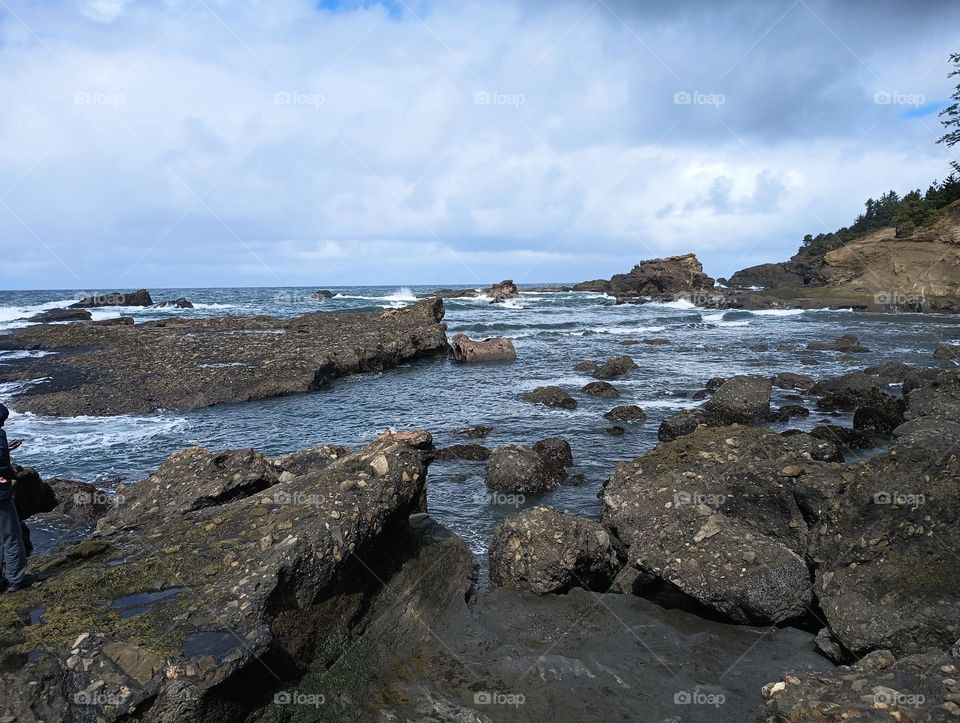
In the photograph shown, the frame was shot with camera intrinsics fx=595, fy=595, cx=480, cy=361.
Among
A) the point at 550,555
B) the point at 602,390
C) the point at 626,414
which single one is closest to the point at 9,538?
the point at 550,555

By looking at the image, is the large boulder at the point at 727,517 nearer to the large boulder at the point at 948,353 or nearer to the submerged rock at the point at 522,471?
the submerged rock at the point at 522,471

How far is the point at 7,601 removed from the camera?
6.23 metres

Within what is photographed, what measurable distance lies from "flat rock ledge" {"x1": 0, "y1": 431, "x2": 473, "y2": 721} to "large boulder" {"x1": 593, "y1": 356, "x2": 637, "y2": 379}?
20018 millimetres

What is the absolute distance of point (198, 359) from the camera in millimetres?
26516

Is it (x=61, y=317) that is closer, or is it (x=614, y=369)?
(x=614, y=369)

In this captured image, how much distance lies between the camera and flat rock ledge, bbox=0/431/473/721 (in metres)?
5.32

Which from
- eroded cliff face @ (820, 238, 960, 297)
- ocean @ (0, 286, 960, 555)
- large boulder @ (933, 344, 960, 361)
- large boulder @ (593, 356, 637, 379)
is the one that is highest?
eroded cliff face @ (820, 238, 960, 297)

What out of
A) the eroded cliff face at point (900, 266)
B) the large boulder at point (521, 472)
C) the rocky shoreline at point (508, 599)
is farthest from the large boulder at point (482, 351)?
the eroded cliff face at point (900, 266)

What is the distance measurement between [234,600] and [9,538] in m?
2.97

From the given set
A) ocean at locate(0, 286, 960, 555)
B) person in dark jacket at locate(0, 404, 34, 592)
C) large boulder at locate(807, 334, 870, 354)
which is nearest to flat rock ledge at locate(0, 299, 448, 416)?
ocean at locate(0, 286, 960, 555)

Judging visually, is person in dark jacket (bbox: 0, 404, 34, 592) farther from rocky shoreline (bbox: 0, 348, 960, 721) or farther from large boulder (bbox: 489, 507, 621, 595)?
large boulder (bbox: 489, 507, 621, 595)

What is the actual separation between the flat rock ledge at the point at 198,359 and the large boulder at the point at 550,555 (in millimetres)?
16600

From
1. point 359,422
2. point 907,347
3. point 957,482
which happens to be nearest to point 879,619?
point 957,482

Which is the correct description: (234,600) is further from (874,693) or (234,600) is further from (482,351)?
(482,351)
